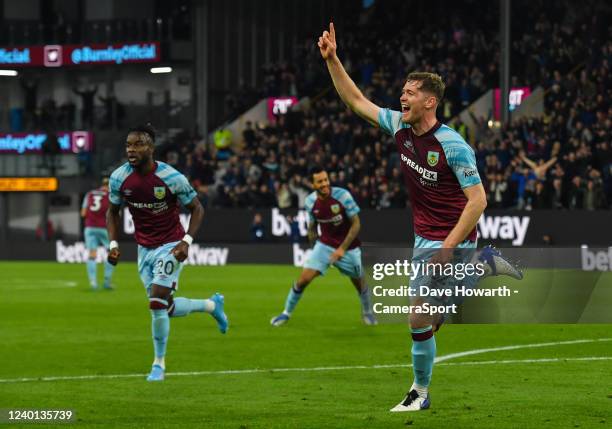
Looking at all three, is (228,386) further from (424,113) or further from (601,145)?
(601,145)

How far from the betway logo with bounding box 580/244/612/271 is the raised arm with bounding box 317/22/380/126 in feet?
69.7

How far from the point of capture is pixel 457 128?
36219 millimetres

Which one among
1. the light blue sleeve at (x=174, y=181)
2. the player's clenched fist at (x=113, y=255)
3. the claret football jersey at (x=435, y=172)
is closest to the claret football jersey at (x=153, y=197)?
the light blue sleeve at (x=174, y=181)

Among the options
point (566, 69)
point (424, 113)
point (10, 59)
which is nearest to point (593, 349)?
point (424, 113)

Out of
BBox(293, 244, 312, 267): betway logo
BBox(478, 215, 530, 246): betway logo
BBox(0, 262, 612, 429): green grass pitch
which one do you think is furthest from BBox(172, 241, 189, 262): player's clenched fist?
BBox(293, 244, 312, 267): betway logo

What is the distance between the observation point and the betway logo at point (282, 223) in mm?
36781

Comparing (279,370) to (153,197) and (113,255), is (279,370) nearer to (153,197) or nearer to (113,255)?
(113,255)

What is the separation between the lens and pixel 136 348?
16047 mm

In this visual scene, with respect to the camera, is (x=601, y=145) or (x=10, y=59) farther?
(x=10, y=59)

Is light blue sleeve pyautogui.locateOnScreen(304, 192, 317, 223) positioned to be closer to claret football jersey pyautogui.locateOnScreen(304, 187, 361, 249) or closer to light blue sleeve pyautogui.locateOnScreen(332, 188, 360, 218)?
claret football jersey pyautogui.locateOnScreen(304, 187, 361, 249)

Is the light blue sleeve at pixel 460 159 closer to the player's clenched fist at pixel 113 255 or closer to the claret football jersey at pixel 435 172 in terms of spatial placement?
the claret football jersey at pixel 435 172

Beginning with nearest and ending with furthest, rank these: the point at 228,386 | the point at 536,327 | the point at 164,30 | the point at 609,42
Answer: the point at 228,386 → the point at 536,327 → the point at 609,42 → the point at 164,30

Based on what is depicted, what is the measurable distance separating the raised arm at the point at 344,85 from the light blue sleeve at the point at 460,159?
1.93ft

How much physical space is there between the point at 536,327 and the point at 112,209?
749cm
